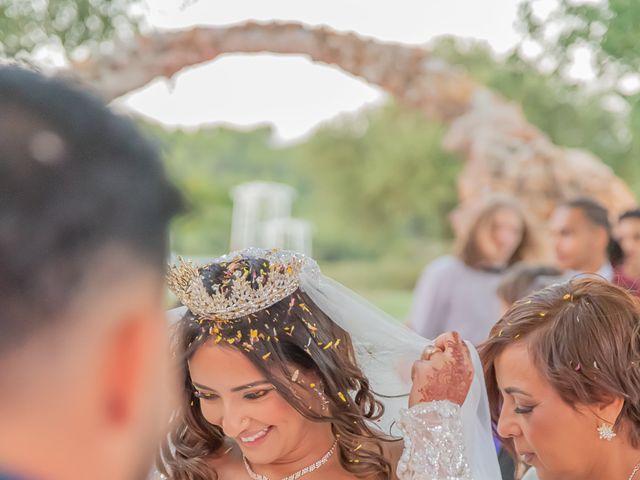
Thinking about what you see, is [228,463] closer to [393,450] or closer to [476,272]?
[393,450]

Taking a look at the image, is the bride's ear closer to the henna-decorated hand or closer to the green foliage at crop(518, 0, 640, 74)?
the henna-decorated hand

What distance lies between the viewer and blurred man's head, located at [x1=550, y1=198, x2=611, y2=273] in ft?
16.0

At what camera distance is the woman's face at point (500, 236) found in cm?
527

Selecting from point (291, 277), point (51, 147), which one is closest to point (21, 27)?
point (291, 277)

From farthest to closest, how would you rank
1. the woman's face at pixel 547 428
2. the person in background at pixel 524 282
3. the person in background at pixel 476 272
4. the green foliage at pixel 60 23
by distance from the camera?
the person in background at pixel 476 272 → the green foliage at pixel 60 23 → the person in background at pixel 524 282 → the woman's face at pixel 547 428

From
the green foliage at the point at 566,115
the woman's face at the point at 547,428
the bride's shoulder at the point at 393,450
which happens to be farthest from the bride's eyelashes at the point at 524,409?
the green foliage at the point at 566,115

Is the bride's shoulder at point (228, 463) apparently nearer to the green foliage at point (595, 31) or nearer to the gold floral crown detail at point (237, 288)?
the gold floral crown detail at point (237, 288)

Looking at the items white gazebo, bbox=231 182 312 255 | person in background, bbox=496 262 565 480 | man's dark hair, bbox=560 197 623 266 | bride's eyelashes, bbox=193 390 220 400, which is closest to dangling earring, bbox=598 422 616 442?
bride's eyelashes, bbox=193 390 220 400

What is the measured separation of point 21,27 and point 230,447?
3.00 m

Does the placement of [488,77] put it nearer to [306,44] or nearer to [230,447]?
[306,44]

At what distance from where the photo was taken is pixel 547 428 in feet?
7.28

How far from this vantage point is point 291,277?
2580mm

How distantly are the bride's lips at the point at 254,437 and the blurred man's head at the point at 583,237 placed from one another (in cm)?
285

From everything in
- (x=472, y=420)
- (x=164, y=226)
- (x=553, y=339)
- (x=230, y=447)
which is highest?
(x=164, y=226)
